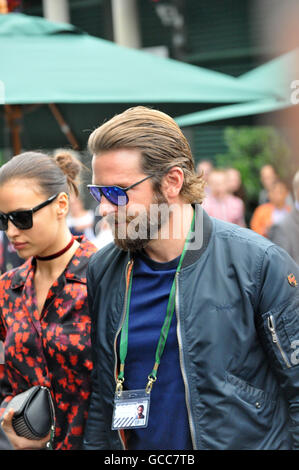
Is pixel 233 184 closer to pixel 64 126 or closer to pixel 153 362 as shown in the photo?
pixel 64 126

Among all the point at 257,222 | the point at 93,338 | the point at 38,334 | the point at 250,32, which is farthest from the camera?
the point at 250,32

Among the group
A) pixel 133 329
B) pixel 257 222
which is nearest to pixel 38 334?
pixel 133 329

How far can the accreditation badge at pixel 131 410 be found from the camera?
7.18ft

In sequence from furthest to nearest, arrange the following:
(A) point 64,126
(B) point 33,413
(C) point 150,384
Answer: (A) point 64,126, (B) point 33,413, (C) point 150,384

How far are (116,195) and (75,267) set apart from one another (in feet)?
2.45

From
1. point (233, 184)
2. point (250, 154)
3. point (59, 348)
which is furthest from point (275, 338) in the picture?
point (250, 154)

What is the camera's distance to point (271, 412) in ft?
7.08

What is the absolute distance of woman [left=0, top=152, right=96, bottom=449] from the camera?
270 centimetres

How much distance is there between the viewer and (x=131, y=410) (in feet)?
7.25

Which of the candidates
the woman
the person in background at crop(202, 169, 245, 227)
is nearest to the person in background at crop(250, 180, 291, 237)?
the person in background at crop(202, 169, 245, 227)

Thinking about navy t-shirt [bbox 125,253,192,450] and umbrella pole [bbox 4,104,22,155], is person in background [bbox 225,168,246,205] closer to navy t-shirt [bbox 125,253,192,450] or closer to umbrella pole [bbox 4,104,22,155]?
umbrella pole [bbox 4,104,22,155]

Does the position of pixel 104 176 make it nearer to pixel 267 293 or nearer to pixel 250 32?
pixel 267 293

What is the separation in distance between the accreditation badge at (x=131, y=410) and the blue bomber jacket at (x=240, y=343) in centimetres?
17
